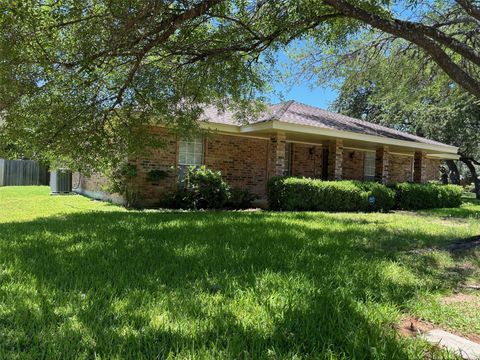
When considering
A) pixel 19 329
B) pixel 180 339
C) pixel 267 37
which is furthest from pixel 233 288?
pixel 267 37

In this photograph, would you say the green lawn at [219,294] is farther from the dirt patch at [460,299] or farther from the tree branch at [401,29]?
the tree branch at [401,29]

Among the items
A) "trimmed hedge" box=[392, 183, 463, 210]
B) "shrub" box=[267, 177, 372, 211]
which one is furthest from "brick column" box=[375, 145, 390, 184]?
"shrub" box=[267, 177, 372, 211]

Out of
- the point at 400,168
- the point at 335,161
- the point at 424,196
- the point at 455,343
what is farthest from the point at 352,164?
the point at 455,343

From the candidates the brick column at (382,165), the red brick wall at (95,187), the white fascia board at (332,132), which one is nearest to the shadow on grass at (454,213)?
the brick column at (382,165)

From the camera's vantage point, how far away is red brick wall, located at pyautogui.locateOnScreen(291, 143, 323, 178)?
57.2 ft

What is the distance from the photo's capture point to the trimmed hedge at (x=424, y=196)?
15.6 meters

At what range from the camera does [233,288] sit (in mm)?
3879

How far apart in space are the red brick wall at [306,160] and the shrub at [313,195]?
4053mm

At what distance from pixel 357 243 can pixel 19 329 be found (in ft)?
17.0

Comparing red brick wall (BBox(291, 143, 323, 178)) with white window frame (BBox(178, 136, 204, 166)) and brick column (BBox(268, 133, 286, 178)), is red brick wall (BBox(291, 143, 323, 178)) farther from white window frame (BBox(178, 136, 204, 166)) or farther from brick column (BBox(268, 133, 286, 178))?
white window frame (BBox(178, 136, 204, 166))

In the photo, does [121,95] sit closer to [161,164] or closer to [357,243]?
[161,164]

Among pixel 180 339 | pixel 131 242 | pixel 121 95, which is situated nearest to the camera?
pixel 180 339

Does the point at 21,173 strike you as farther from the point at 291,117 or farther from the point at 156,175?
the point at 291,117

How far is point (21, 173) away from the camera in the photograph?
25.5m
